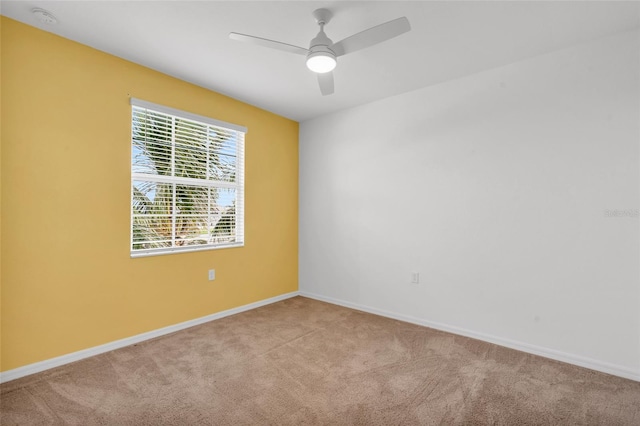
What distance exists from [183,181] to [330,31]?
2.01 metres

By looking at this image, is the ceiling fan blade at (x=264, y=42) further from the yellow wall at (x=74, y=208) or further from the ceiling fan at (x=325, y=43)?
the yellow wall at (x=74, y=208)

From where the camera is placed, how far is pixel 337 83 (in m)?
3.27

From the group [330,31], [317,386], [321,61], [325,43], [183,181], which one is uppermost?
[330,31]

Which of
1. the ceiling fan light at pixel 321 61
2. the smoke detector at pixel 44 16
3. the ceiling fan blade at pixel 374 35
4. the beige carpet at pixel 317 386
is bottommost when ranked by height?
the beige carpet at pixel 317 386

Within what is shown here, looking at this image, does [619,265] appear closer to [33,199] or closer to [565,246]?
[565,246]

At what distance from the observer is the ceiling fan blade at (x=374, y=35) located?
6.01 ft

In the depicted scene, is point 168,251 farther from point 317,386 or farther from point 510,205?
point 510,205

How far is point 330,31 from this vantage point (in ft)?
7.70

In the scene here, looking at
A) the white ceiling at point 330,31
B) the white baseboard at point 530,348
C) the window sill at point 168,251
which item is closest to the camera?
the white ceiling at point 330,31

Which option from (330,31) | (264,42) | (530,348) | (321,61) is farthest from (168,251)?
(530,348)

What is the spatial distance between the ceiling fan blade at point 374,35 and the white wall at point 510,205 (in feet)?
5.06

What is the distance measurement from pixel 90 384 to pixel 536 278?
11.6ft

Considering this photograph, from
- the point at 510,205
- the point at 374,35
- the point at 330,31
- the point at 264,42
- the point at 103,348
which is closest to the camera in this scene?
the point at 374,35

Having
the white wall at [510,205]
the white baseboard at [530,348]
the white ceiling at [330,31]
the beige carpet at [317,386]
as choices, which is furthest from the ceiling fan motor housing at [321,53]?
the white baseboard at [530,348]
